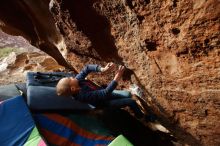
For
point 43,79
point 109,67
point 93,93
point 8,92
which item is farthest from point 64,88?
point 8,92

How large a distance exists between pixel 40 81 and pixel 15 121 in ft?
2.95

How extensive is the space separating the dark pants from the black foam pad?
514 mm

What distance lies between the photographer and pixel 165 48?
10.8ft

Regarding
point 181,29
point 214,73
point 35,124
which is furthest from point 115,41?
point 35,124

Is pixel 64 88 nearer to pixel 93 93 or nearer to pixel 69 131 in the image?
pixel 93 93

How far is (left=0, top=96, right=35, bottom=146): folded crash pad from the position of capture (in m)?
4.36

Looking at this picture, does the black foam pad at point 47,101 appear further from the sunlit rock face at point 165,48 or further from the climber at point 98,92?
Result: the sunlit rock face at point 165,48

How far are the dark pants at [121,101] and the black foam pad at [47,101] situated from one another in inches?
20.2

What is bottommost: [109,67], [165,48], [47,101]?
[47,101]

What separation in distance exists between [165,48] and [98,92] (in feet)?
4.49

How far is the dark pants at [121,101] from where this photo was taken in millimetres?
4535

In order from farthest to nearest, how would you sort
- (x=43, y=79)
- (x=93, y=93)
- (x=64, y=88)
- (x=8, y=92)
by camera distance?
(x=43, y=79) < (x=8, y=92) < (x=93, y=93) < (x=64, y=88)

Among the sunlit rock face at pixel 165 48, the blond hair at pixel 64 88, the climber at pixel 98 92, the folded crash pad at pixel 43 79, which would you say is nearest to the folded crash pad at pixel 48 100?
the folded crash pad at pixel 43 79

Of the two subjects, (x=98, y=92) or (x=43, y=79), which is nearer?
(x=98, y=92)
